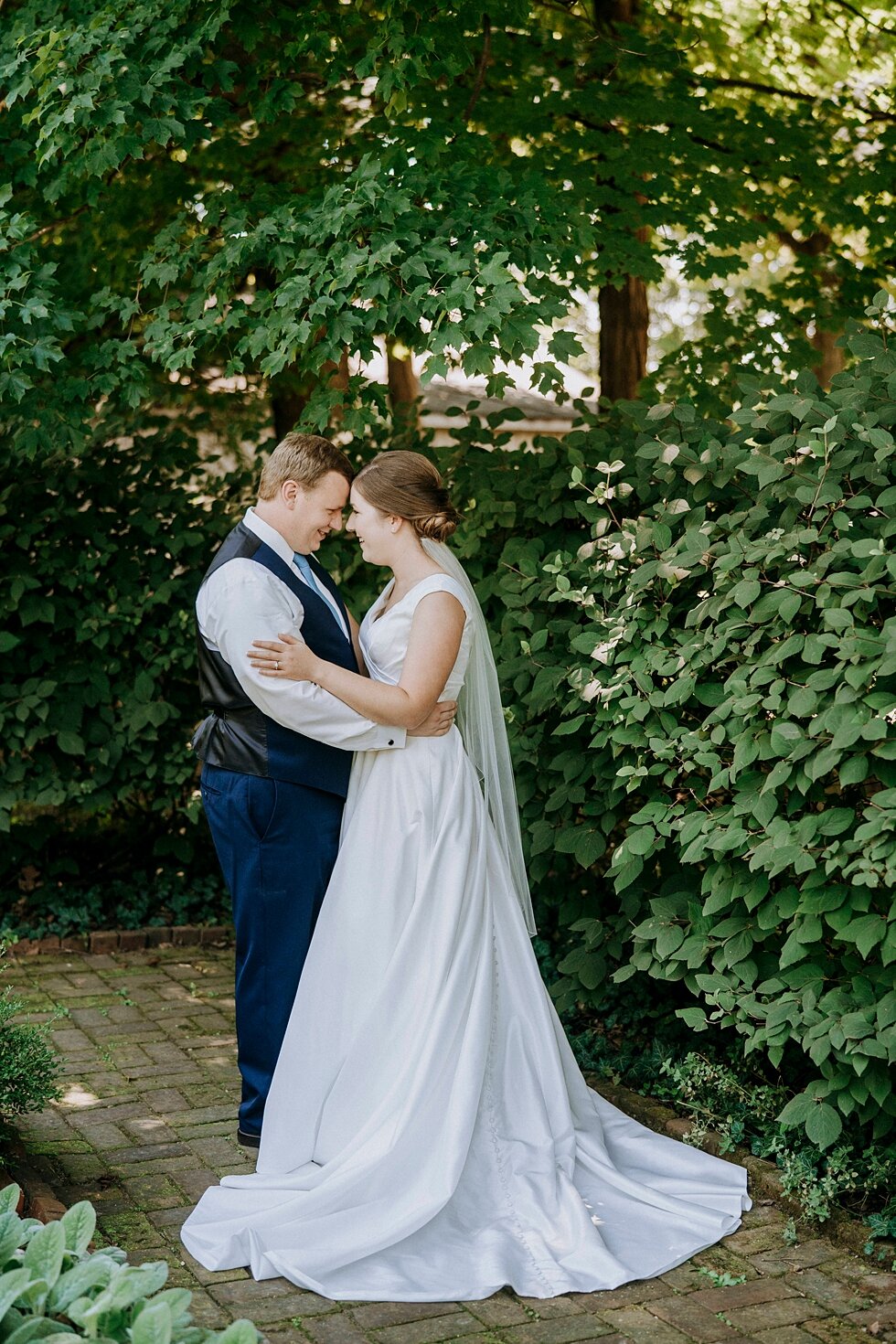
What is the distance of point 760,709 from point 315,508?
1553 millimetres

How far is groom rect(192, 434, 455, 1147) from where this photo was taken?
427cm

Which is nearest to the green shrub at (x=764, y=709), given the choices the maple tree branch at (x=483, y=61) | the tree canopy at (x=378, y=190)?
the tree canopy at (x=378, y=190)

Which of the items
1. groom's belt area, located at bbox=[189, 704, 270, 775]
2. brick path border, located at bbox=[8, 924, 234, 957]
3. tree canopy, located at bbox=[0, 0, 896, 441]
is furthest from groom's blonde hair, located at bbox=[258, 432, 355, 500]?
brick path border, located at bbox=[8, 924, 234, 957]

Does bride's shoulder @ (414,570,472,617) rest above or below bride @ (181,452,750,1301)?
above

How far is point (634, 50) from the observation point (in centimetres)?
682

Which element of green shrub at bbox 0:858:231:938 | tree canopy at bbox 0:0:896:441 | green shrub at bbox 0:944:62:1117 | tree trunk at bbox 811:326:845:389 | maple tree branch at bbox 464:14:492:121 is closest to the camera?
green shrub at bbox 0:944:62:1117

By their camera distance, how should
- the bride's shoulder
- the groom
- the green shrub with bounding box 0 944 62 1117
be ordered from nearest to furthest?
the green shrub with bounding box 0 944 62 1117 < the bride's shoulder < the groom

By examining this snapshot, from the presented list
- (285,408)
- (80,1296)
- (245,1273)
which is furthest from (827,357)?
(80,1296)

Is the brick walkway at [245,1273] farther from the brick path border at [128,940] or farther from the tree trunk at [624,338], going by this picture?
the tree trunk at [624,338]

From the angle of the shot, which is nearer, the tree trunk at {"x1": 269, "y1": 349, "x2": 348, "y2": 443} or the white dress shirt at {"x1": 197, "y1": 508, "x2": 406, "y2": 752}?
the white dress shirt at {"x1": 197, "y1": 508, "x2": 406, "y2": 752}

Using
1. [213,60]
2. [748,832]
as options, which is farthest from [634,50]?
[748,832]

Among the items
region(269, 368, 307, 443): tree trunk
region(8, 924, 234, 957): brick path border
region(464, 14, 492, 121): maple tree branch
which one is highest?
region(464, 14, 492, 121): maple tree branch

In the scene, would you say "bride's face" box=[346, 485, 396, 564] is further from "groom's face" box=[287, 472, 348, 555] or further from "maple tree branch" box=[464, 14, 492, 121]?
"maple tree branch" box=[464, 14, 492, 121]

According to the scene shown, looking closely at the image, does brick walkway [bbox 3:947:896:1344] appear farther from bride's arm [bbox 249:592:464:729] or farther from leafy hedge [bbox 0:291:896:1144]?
bride's arm [bbox 249:592:464:729]
